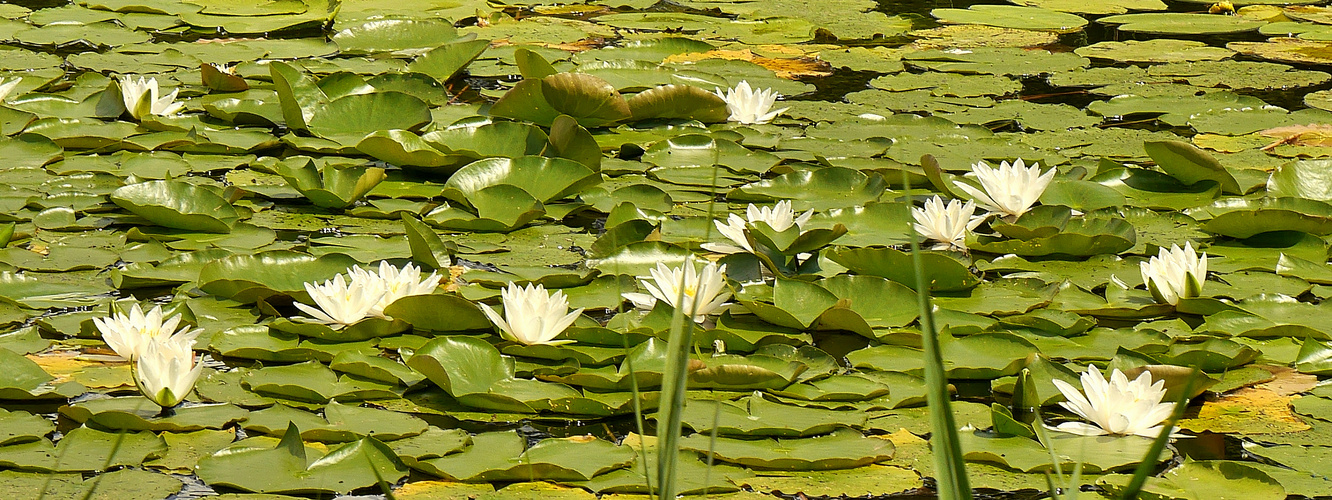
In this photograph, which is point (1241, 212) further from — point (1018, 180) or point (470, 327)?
point (470, 327)

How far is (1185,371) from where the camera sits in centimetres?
225

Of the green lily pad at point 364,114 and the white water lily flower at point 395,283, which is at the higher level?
the white water lily flower at point 395,283

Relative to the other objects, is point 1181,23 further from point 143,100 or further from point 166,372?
point 166,372

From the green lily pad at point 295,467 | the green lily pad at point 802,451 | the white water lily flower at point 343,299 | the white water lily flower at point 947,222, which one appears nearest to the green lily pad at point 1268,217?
the white water lily flower at point 947,222

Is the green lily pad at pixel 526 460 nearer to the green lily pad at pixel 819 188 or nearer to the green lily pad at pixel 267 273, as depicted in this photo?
the green lily pad at pixel 267 273

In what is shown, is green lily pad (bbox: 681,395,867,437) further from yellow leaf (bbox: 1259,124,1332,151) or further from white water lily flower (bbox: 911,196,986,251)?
yellow leaf (bbox: 1259,124,1332,151)

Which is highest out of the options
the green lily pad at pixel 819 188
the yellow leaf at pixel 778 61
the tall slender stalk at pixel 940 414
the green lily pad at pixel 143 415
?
the tall slender stalk at pixel 940 414

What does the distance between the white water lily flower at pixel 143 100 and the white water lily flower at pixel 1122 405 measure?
9.62ft

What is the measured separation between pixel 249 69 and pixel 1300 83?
4.03 meters

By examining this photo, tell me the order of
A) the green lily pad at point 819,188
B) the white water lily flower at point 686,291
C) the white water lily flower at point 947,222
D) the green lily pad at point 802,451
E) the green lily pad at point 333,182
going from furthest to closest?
the green lily pad at point 819,188, the green lily pad at point 333,182, the white water lily flower at point 947,222, the white water lily flower at point 686,291, the green lily pad at point 802,451

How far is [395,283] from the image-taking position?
251cm

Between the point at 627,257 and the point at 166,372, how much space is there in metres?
1.09

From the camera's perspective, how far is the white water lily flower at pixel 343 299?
2434 mm

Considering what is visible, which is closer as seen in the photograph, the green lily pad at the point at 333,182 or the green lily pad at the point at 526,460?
the green lily pad at the point at 526,460
